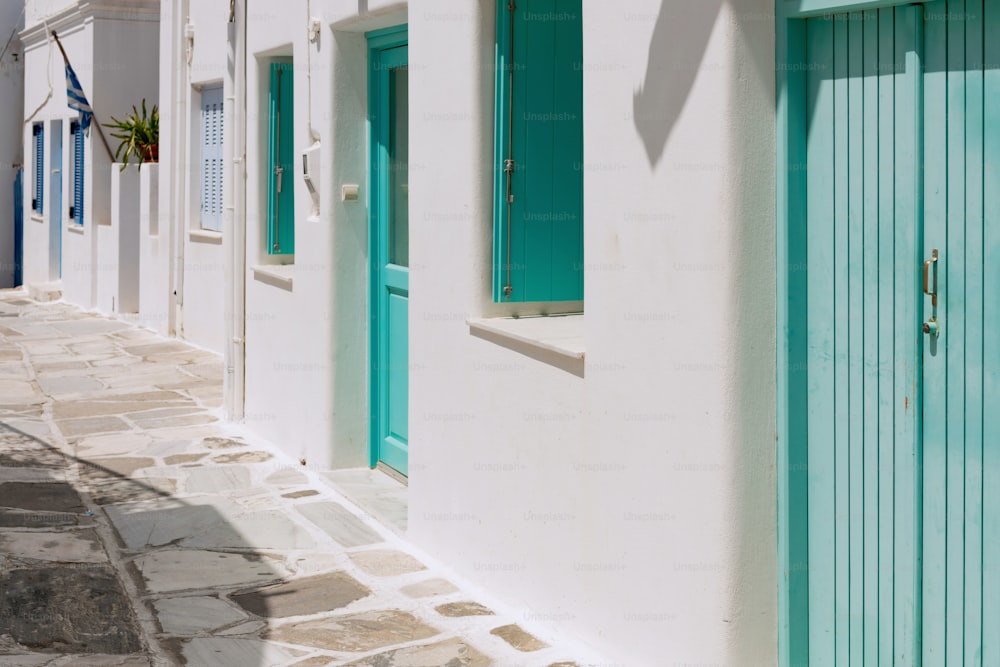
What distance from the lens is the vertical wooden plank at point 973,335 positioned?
3.37 m

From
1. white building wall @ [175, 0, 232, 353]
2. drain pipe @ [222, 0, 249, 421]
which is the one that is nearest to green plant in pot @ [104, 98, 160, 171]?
white building wall @ [175, 0, 232, 353]

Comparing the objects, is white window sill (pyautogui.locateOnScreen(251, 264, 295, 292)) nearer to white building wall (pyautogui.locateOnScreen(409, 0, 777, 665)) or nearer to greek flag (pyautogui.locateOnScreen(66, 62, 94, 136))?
white building wall (pyautogui.locateOnScreen(409, 0, 777, 665))

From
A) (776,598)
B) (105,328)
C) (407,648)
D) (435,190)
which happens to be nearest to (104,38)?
(105,328)

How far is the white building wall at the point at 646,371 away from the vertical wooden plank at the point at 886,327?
0.40 metres

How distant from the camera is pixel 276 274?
28.1ft

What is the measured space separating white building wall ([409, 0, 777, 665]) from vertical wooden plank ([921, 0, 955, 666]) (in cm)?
56

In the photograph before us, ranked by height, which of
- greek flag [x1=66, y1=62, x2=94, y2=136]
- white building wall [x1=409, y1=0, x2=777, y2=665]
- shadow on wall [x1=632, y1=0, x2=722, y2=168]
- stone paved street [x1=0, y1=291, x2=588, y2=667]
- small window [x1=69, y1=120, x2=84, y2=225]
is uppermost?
greek flag [x1=66, y1=62, x2=94, y2=136]

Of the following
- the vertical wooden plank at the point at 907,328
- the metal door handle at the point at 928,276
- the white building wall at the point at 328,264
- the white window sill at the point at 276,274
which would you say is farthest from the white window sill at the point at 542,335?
the white window sill at the point at 276,274

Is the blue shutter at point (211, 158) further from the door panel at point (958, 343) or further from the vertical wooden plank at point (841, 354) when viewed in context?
the door panel at point (958, 343)

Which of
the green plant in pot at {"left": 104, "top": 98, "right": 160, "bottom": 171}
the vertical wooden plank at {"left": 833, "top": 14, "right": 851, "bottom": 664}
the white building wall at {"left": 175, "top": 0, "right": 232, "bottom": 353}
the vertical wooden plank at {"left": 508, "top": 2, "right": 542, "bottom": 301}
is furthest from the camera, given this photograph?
the green plant in pot at {"left": 104, "top": 98, "right": 160, "bottom": 171}

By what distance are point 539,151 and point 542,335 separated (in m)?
0.94

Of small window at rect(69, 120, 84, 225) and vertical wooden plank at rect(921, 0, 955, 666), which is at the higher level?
small window at rect(69, 120, 84, 225)

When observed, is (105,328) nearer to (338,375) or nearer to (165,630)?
(338,375)

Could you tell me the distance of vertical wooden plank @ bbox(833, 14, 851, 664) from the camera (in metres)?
3.78
